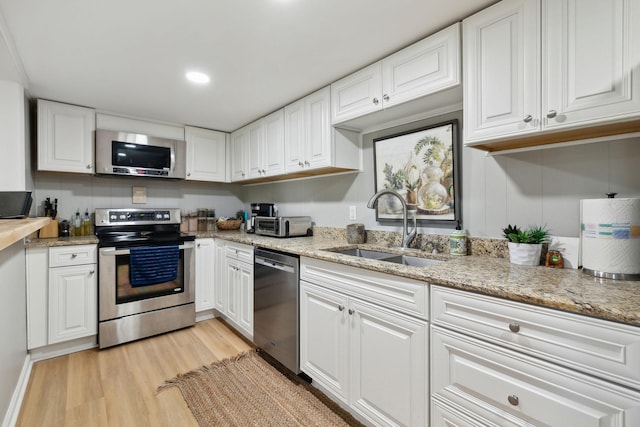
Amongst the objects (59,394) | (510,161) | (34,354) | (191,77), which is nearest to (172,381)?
(59,394)

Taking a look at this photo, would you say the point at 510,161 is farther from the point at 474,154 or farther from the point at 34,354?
the point at 34,354

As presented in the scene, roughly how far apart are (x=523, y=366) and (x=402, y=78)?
1.53 m

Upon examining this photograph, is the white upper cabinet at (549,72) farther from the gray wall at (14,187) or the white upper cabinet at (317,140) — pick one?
the gray wall at (14,187)

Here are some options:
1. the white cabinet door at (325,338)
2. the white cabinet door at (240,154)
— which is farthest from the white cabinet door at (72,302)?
the white cabinet door at (325,338)

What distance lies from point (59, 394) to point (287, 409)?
1512 mm

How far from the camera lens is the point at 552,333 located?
0.91 m

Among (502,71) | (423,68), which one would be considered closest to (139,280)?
(423,68)

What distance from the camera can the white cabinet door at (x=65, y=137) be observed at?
2.56m

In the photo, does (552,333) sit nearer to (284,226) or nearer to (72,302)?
(284,226)

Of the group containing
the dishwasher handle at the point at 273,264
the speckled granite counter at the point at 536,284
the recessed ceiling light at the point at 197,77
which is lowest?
the dishwasher handle at the point at 273,264

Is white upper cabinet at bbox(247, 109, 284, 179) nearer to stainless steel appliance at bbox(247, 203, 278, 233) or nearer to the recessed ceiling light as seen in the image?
stainless steel appliance at bbox(247, 203, 278, 233)

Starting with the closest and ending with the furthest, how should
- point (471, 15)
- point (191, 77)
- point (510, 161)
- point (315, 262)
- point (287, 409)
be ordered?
point (471, 15) → point (510, 161) → point (287, 409) → point (315, 262) → point (191, 77)

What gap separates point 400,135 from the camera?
2.12 meters

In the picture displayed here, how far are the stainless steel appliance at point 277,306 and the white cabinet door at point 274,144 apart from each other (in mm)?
905
